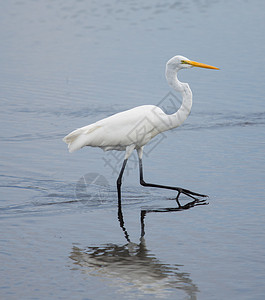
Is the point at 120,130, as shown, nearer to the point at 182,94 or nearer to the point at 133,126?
the point at 133,126

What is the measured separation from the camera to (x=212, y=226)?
22.8 feet

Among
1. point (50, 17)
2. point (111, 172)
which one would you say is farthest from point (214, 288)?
point (50, 17)

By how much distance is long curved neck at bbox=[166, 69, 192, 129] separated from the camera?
8.03 meters

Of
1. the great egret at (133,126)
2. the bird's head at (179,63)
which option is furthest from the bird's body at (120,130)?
the bird's head at (179,63)

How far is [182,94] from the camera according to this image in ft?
26.7

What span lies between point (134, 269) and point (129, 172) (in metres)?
3.34

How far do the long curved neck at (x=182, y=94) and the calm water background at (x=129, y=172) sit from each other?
0.80m

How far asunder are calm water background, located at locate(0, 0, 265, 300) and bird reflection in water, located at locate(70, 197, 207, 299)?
2cm

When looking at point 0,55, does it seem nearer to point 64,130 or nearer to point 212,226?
point 64,130

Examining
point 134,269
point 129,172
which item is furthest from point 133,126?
point 134,269

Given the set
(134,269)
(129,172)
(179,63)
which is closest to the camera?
(134,269)

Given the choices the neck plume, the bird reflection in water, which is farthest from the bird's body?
the bird reflection in water

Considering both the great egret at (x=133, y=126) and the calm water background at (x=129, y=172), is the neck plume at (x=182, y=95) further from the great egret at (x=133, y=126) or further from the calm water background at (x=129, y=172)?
the calm water background at (x=129, y=172)

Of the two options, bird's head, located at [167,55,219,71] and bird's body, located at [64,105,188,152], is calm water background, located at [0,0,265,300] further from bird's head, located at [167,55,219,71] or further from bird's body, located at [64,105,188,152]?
bird's head, located at [167,55,219,71]
